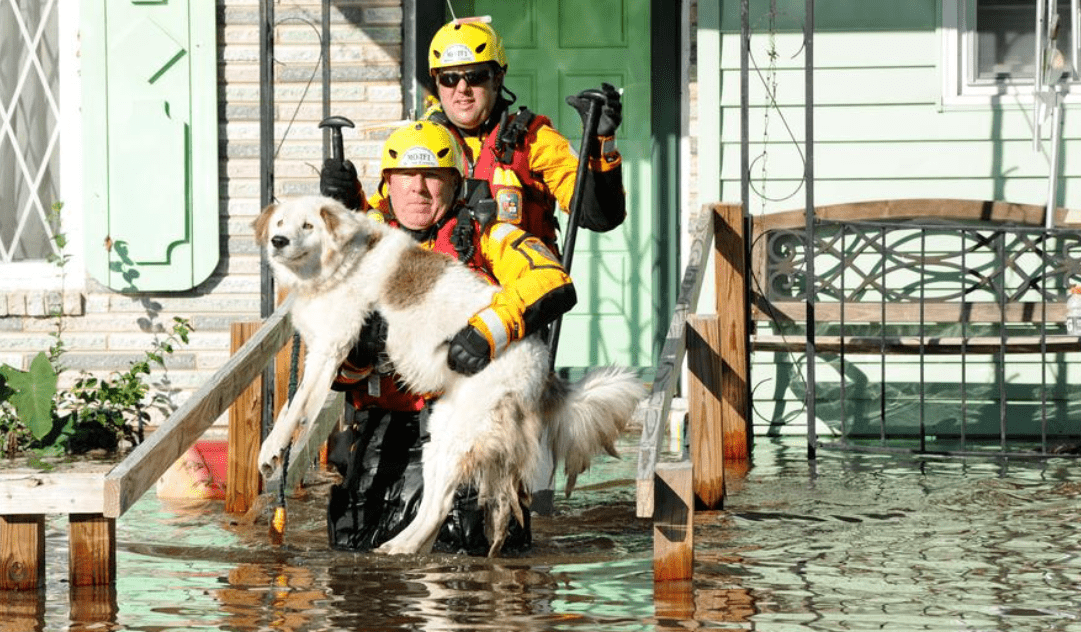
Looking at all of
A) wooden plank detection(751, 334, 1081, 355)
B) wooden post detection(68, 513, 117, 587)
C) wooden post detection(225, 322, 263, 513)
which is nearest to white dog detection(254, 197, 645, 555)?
wooden post detection(68, 513, 117, 587)

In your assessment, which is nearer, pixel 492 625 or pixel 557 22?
pixel 492 625

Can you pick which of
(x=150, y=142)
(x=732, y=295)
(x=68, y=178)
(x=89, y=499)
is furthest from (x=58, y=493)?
(x=68, y=178)

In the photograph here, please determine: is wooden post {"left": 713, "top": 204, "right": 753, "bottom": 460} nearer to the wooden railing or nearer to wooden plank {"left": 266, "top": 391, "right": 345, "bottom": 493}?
wooden plank {"left": 266, "top": 391, "right": 345, "bottom": 493}

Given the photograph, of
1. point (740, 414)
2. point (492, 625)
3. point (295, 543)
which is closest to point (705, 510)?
point (740, 414)

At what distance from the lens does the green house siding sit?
376 inches

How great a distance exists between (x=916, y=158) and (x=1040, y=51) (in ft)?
2.89

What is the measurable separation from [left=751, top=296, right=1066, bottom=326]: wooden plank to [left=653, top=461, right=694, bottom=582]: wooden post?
350 centimetres

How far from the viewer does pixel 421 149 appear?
6.03 metres

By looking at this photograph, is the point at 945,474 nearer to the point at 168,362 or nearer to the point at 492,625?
the point at 492,625

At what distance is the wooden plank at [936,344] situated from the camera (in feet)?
28.7

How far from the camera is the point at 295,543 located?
6730 mm

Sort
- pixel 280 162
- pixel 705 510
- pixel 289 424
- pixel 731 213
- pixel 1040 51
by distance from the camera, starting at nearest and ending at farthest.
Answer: pixel 289 424
pixel 705 510
pixel 731 213
pixel 1040 51
pixel 280 162

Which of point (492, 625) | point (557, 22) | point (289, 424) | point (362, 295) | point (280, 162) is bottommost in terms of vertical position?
point (492, 625)

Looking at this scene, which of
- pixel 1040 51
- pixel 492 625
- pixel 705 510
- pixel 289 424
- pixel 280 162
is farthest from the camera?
pixel 280 162
